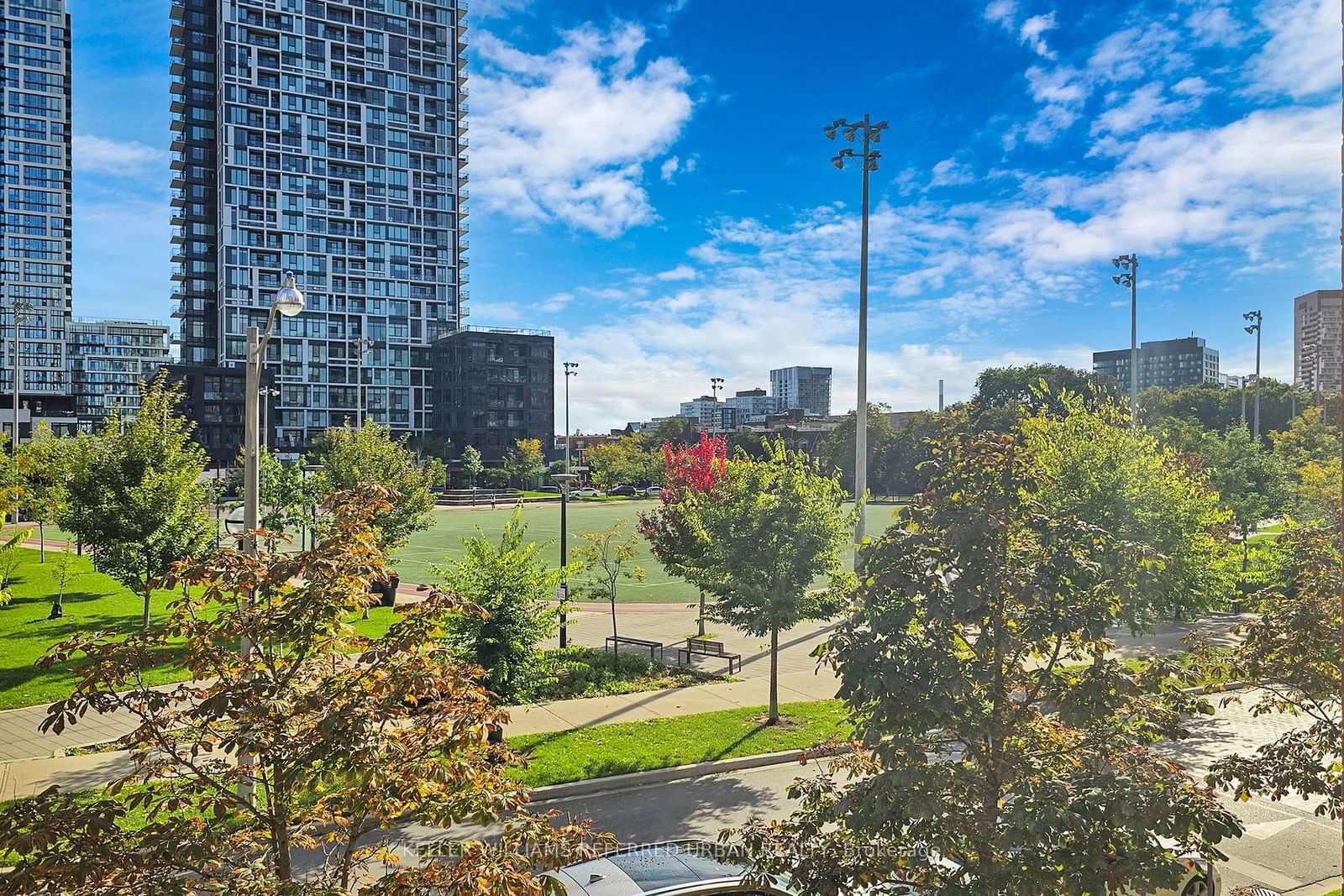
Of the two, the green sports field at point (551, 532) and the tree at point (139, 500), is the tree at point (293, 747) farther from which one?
the tree at point (139, 500)

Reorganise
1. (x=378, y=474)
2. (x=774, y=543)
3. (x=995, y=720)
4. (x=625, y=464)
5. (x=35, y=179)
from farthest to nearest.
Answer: (x=35, y=179) < (x=625, y=464) < (x=378, y=474) < (x=774, y=543) < (x=995, y=720)

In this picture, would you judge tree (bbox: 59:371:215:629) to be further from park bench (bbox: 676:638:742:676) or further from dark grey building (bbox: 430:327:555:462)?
dark grey building (bbox: 430:327:555:462)

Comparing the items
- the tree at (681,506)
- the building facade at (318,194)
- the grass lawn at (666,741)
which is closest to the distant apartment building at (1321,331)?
the grass lawn at (666,741)

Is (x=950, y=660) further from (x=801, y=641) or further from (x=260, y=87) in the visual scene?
(x=260, y=87)

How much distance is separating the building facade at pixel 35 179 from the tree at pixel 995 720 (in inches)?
6944

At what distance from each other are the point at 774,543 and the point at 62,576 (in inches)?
832

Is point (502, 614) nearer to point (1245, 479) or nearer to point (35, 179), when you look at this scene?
point (1245, 479)

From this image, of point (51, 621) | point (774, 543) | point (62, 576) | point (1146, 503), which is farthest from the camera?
point (62, 576)

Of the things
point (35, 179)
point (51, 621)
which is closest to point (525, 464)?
point (51, 621)

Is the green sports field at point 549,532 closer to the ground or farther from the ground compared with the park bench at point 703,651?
closer to the ground

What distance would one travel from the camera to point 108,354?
593ft

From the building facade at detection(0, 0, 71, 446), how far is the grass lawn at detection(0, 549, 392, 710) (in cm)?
14268

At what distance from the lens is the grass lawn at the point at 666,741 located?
12781 millimetres

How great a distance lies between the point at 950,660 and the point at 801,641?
741 inches
